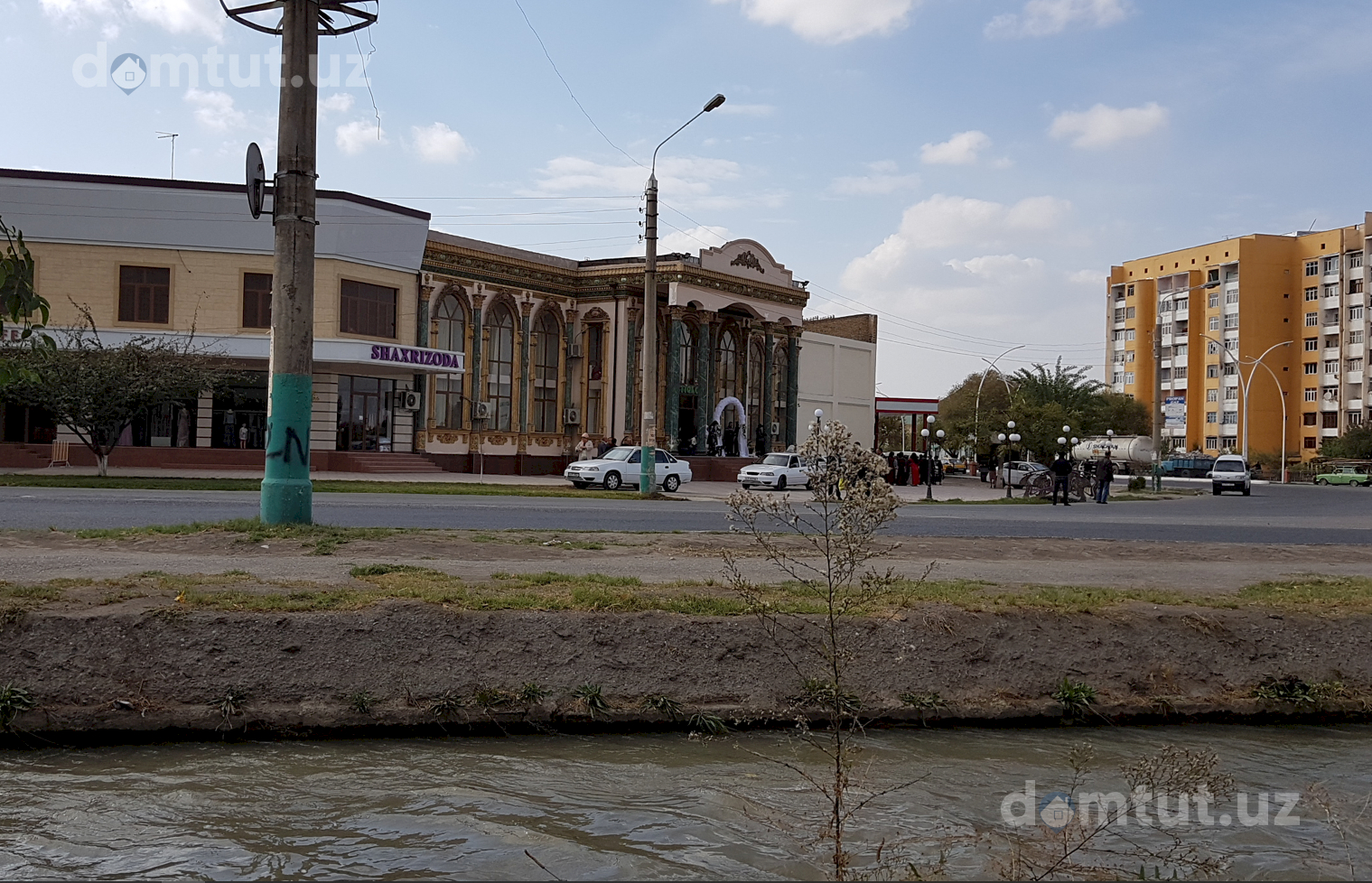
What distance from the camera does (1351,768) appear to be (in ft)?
24.3

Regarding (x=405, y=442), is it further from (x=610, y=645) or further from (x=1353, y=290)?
(x=1353, y=290)

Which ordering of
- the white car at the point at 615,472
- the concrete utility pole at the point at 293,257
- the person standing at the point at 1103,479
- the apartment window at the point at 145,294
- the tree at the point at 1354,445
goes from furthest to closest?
1. the tree at the point at 1354,445
2. the apartment window at the point at 145,294
3. the person standing at the point at 1103,479
4. the white car at the point at 615,472
5. the concrete utility pole at the point at 293,257

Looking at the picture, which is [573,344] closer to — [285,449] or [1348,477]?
[285,449]

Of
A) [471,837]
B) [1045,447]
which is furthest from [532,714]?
[1045,447]

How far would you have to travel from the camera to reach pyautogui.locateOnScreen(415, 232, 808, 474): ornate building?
148 feet

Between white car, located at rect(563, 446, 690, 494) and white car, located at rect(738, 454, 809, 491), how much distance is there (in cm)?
355

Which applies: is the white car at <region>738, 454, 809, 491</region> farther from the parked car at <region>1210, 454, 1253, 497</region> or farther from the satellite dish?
the satellite dish

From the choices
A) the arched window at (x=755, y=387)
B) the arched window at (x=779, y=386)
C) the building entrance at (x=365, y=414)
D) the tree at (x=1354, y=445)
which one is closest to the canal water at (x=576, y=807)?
the building entrance at (x=365, y=414)

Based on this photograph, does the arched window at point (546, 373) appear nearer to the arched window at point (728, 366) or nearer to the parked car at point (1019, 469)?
the arched window at point (728, 366)

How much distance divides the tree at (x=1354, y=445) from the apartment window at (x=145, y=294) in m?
82.3

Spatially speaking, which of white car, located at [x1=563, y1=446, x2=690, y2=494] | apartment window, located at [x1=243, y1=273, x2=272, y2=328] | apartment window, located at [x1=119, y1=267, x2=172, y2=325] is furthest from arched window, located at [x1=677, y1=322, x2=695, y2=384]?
apartment window, located at [x1=119, y1=267, x2=172, y2=325]

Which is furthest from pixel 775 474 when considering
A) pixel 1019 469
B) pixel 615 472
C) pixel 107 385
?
pixel 1019 469

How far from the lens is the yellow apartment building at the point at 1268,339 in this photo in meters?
95.4

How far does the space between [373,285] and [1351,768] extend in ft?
128
